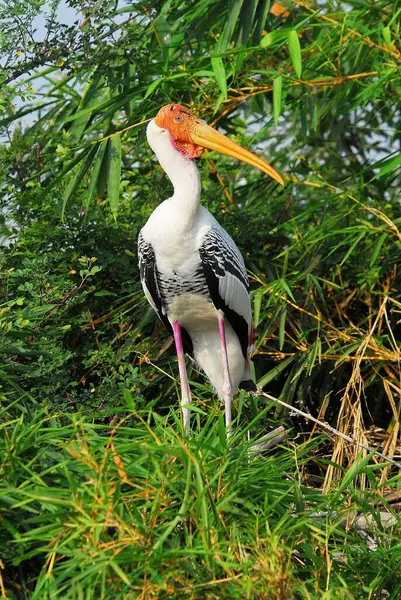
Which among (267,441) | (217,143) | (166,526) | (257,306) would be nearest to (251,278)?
(257,306)

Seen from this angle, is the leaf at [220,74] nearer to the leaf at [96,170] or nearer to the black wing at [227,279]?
the black wing at [227,279]

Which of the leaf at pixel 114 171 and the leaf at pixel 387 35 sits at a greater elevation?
the leaf at pixel 387 35

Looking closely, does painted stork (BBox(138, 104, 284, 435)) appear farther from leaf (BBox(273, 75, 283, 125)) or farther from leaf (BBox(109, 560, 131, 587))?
leaf (BBox(109, 560, 131, 587))

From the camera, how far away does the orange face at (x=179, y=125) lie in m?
4.78

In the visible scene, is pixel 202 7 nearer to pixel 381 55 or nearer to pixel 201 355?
pixel 381 55

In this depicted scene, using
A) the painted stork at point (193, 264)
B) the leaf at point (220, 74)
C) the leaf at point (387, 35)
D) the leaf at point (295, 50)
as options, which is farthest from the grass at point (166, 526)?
the leaf at point (387, 35)

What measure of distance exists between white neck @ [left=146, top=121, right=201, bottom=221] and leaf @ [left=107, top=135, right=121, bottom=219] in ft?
2.33

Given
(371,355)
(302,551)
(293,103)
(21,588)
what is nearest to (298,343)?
(371,355)

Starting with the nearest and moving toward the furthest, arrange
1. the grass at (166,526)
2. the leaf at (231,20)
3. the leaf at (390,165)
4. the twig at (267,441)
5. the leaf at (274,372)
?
1. the grass at (166,526)
2. the twig at (267,441)
3. the leaf at (390,165)
4. the leaf at (231,20)
5. the leaf at (274,372)

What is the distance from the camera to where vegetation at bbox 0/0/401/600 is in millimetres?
3443

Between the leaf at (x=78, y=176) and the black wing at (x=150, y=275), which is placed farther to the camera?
the leaf at (x=78, y=176)

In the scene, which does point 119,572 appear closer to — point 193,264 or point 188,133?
point 193,264

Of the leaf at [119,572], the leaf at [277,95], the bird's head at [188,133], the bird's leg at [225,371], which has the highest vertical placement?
the bird's head at [188,133]

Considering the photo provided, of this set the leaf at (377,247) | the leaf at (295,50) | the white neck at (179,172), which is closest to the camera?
the white neck at (179,172)
